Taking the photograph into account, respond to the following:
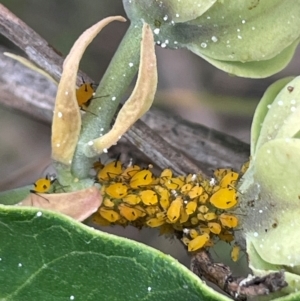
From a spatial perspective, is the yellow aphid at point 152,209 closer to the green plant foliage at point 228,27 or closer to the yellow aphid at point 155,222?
the yellow aphid at point 155,222

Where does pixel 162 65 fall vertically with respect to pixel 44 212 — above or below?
below

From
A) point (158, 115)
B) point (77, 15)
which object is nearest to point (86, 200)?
point (158, 115)

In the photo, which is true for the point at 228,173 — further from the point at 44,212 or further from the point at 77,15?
the point at 77,15

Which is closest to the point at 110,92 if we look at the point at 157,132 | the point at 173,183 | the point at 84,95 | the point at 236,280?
the point at 84,95

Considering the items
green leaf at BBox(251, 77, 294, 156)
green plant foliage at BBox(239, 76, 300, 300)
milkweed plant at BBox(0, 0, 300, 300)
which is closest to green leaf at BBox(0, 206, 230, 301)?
milkweed plant at BBox(0, 0, 300, 300)

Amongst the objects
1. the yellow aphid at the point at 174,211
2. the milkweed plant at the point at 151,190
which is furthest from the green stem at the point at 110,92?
the yellow aphid at the point at 174,211

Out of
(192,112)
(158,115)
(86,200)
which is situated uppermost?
(86,200)
